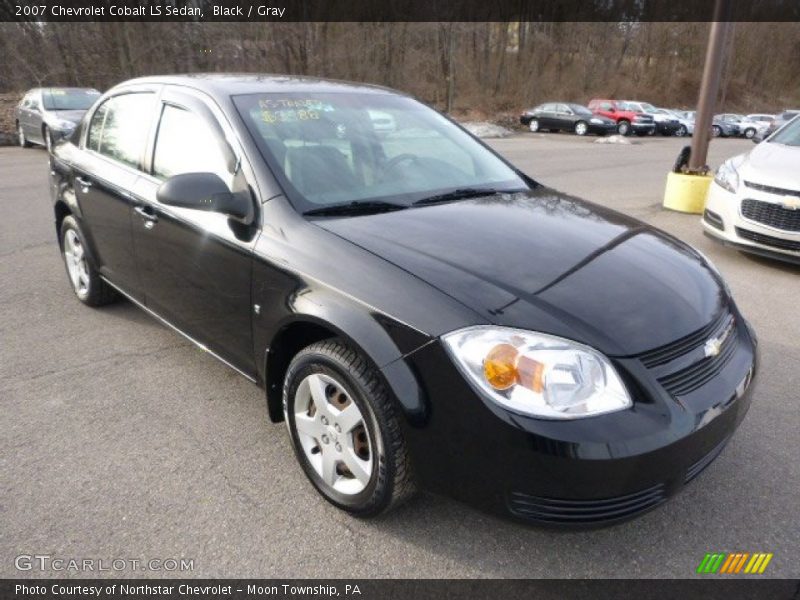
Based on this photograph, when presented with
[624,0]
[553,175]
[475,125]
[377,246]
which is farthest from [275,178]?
[624,0]

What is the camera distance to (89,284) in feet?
14.0

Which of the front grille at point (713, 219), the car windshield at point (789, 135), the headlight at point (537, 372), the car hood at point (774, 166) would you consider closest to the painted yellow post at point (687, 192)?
the car windshield at point (789, 135)

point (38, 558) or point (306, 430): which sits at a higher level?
point (306, 430)

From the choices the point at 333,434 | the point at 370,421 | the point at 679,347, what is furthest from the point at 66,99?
the point at 679,347

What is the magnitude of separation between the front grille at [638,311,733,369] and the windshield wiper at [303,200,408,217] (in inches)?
48.0

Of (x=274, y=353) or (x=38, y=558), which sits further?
(x=274, y=353)

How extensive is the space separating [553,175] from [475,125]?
48.1 ft

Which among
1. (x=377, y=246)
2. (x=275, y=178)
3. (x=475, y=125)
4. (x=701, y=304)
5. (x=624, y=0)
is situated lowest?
(x=475, y=125)

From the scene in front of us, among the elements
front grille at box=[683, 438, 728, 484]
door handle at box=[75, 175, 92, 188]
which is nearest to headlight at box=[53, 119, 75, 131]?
door handle at box=[75, 175, 92, 188]

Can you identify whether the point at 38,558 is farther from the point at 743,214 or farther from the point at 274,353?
the point at 743,214

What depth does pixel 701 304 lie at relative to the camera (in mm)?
2299

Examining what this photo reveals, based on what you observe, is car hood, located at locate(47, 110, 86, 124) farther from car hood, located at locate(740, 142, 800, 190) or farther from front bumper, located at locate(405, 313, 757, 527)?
front bumper, located at locate(405, 313, 757, 527)

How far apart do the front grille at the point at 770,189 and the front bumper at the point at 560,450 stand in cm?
402

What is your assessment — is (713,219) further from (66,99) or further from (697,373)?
(66,99)
